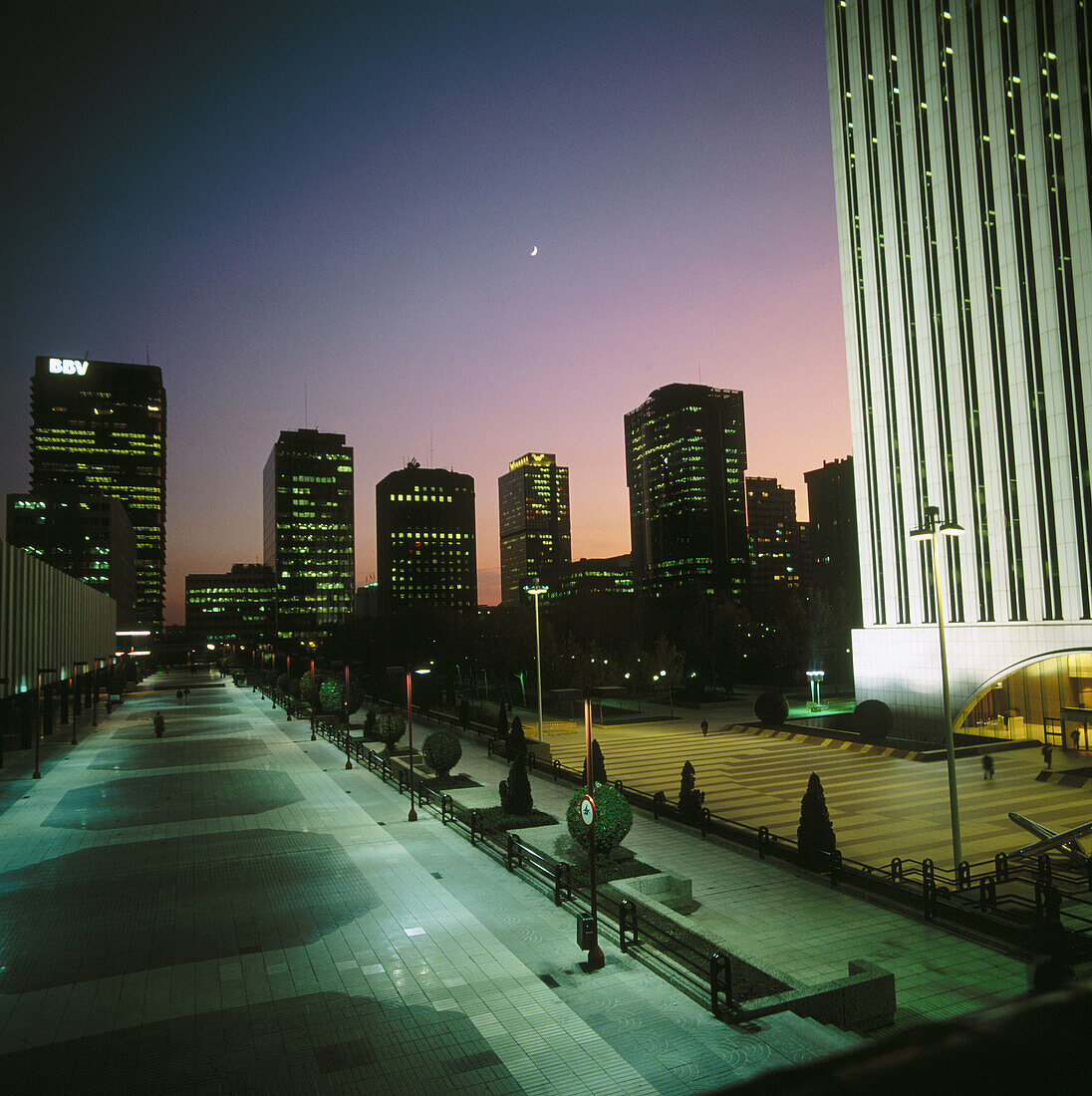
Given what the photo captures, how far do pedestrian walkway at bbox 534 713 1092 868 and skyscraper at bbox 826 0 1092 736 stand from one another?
7.28 m

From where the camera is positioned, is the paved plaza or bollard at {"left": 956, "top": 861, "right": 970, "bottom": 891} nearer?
the paved plaza

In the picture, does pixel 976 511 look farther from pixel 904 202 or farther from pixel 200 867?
pixel 200 867

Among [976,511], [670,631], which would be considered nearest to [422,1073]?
[976,511]

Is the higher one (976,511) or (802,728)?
(976,511)

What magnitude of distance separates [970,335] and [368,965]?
41.1 metres

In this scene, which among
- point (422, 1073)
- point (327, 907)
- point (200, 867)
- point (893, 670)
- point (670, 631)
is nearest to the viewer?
point (422, 1073)

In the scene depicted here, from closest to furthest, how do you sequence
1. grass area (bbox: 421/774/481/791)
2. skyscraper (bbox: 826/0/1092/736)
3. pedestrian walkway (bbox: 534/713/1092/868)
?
1. pedestrian walkway (bbox: 534/713/1092/868)
2. grass area (bbox: 421/774/481/791)
3. skyscraper (bbox: 826/0/1092/736)

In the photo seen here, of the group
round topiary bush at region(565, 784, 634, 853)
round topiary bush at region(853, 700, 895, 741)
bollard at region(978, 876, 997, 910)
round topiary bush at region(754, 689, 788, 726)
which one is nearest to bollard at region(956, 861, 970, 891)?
bollard at region(978, 876, 997, 910)

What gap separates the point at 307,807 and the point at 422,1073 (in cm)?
1754

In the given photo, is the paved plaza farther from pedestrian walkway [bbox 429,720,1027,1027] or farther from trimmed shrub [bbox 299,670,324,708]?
trimmed shrub [bbox 299,670,324,708]

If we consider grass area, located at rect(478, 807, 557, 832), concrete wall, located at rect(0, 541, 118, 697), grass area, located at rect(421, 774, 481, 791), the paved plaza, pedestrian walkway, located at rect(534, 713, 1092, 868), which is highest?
concrete wall, located at rect(0, 541, 118, 697)

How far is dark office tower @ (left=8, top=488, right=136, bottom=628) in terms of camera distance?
153 metres

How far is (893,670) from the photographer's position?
44219mm

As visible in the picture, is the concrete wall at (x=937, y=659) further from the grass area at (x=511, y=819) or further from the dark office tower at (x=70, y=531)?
the dark office tower at (x=70, y=531)
